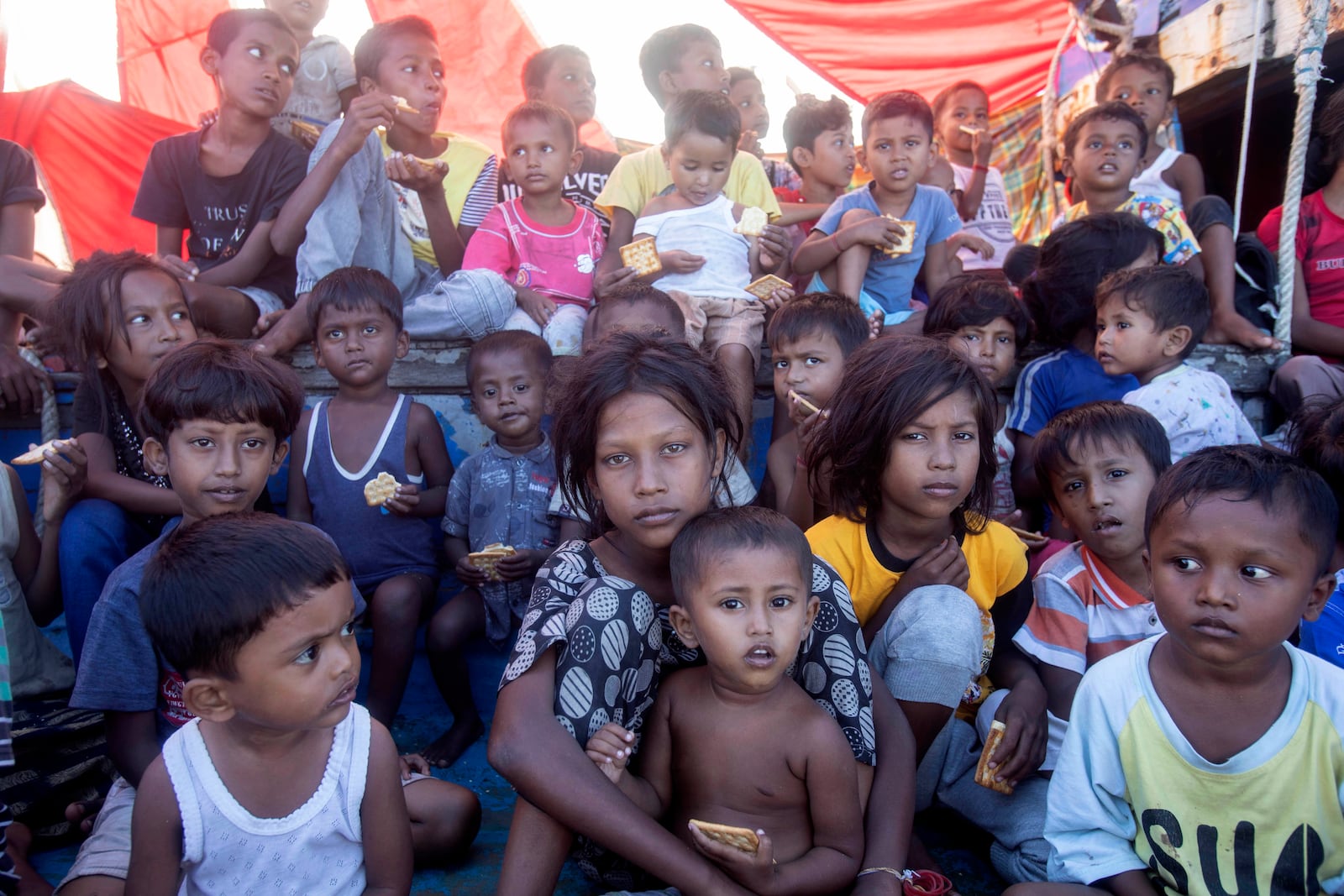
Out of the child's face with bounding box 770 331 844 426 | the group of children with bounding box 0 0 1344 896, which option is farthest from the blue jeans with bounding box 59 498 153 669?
the child's face with bounding box 770 331 844 426

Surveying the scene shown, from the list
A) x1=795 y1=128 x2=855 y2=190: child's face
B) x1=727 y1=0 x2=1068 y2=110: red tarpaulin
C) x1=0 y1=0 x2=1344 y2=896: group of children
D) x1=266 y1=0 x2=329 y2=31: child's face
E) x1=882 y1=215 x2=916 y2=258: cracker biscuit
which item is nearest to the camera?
x1=0 y1=0 x2=1344 y2=896: group of children

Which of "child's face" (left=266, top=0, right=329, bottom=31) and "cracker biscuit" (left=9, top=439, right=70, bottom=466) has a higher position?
"child's face" (left=266, top=0, right=329, bottom=31)

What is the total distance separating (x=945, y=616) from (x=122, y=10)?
22.5 feet

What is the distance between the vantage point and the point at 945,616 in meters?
2.27

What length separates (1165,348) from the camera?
3.35 meters

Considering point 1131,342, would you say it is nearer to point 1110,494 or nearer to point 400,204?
point 1110,494

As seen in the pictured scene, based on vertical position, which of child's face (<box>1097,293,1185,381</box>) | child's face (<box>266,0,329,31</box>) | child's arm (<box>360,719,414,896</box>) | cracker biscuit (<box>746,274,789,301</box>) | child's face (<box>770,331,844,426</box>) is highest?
child's face (<box>266,0,329,31</box>)

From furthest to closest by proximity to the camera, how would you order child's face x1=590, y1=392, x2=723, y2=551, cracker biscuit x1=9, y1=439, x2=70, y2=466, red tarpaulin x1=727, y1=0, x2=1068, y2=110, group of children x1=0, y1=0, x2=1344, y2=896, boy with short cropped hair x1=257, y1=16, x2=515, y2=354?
red tarpaulin x1=727, y1=0, x2=1068, y2=110, boy with short cropped hair x1=257, y1=16, x2=515, y2=354, cracker biscuit x1=9, y1=439, x2=70, y2=466, child's face x1=590, y1=392, x2=723, y2=551, group of children x1=0, y1=0, x2=1344, y2=896

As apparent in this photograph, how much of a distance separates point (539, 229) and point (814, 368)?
1550mm

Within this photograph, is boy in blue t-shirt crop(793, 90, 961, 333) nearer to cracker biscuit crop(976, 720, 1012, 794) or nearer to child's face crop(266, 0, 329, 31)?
cracker biscuit crop(976, 720, 1012, 794)

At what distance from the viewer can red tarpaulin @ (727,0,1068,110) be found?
255 inches

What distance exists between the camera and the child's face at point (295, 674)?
69.7 inches

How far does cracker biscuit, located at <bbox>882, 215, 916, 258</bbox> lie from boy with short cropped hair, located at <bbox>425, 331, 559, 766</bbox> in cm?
159

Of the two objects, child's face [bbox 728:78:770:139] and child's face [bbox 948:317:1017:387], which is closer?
child's face [bbox 948:317:1017:387]
